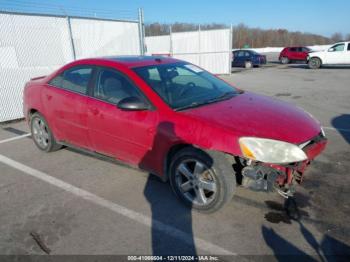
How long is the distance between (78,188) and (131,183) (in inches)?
27.7

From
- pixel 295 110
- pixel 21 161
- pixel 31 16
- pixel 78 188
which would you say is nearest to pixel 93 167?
pixel 78 188

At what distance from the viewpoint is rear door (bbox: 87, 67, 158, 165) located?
3666mm

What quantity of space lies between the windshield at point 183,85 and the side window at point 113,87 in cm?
20

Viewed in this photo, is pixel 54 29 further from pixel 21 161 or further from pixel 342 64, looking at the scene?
A: pixel 342 64

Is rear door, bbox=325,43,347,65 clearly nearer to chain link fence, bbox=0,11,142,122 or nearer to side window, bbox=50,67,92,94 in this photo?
chain link fence, bbox=0,11,142,122

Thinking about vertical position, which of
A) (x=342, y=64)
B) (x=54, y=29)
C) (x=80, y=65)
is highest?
(x=54, y=29)

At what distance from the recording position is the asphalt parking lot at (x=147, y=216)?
2.92m

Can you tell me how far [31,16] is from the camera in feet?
27.9

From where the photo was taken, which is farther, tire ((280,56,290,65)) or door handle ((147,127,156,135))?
tire ((280,56,290,65))

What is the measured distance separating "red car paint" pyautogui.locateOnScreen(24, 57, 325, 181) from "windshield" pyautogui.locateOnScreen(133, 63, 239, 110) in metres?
0.12

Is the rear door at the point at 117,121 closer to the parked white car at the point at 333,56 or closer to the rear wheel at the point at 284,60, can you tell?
the parked white car at the point at 333,56

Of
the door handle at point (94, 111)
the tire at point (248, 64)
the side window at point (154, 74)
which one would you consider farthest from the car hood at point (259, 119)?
the tire at point (248, 64)

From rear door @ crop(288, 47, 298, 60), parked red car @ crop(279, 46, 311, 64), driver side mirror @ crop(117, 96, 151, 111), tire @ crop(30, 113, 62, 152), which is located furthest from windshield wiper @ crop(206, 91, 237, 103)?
rear door @ crop(288, 47, 298, 60)

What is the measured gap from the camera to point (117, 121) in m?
3.88
